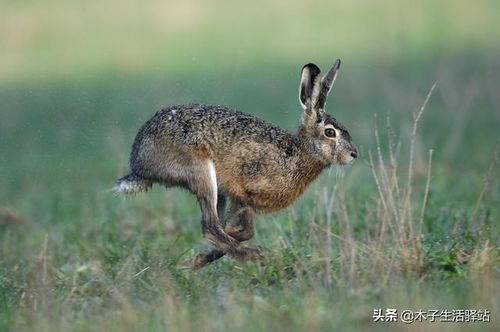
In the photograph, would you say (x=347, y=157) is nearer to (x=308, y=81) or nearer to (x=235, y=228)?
(x=308, y=81)

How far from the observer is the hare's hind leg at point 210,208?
791 cm

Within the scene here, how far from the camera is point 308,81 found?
8.39m

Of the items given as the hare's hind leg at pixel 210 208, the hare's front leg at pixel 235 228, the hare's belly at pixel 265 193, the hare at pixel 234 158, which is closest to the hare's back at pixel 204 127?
the hare at pixel 234 158

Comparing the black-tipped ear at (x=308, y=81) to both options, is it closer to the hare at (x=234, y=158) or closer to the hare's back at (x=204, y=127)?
the hare at (x=234, y=158)

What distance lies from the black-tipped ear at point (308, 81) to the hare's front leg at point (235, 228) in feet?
3.44

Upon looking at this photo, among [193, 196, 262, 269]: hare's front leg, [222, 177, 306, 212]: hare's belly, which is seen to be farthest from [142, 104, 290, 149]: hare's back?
[193, 196, 262, 269]: hare's front leg

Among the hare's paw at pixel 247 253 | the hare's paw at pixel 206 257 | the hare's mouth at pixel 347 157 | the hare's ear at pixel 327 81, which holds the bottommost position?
the hare's paw at pixel 206 257

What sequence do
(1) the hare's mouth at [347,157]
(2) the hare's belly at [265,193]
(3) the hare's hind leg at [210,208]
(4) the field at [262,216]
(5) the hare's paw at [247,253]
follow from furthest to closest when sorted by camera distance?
(1) the hare's mouth at [347,157], (2) the hare's belly at [265,193], (3) the hare's hind leg at [210,208], (5) the hare's paw at [247,253], (4) the field at [262,216]

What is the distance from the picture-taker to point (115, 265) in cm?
819

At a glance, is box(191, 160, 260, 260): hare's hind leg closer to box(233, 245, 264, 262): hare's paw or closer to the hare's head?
box(233, 245, 264, 262): hare's paw

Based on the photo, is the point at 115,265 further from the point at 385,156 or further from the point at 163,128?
the point at 385,156

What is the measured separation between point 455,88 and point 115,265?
961cm

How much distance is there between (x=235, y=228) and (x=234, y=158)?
0.62 meters

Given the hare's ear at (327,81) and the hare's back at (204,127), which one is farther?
the hare's ear at (327,81)
